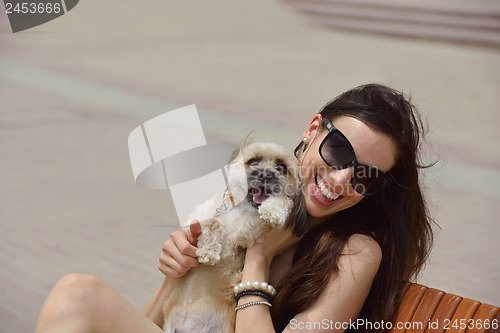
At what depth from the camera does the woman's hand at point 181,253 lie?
2393 mm

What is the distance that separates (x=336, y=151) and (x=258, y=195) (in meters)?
0.31

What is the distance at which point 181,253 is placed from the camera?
2.41 meters

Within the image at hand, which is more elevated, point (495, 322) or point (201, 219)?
point (201, 219)

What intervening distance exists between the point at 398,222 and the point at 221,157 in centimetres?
67

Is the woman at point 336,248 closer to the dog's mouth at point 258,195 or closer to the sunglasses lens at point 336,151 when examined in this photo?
the sunglasses lens at point 336,151

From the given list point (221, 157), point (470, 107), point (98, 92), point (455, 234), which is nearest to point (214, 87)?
point (98, 92)

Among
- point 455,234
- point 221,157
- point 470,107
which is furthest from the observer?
point 470,107

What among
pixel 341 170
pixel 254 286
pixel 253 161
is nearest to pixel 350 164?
pixel 341 170

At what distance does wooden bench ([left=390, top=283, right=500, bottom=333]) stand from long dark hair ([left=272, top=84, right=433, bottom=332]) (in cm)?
5

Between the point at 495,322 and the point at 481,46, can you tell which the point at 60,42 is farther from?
the point at 495,322

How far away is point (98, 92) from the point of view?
7.53 metres

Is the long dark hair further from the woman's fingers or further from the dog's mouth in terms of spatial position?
the woman's fingers

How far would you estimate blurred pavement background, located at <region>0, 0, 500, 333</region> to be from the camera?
4.44 meters

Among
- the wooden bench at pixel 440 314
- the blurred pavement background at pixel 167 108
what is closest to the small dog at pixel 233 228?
the wooden bench at pixel 440 314
